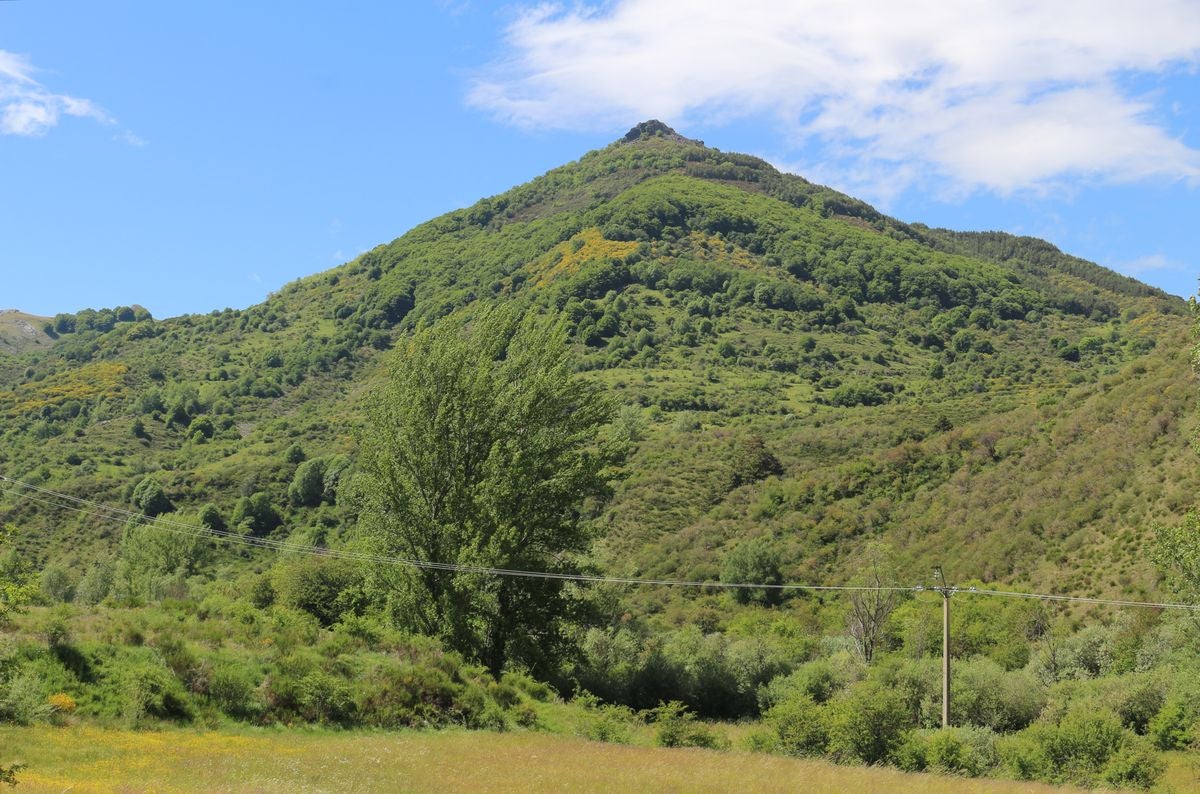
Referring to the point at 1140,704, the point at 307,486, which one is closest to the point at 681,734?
the point at 1140,704

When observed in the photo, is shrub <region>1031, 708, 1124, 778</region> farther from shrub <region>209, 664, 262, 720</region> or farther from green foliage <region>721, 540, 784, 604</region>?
green foliage <region>721, 540, 784, 604</region>

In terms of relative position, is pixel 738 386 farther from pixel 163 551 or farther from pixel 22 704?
pixel 22 704

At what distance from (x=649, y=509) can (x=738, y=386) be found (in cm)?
3963

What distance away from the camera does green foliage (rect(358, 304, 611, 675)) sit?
3027 centimetres

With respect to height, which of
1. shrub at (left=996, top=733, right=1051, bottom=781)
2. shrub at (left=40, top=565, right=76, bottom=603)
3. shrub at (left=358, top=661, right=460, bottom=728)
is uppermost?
shrub at (left=358, top=661, right=460, bottom=728)

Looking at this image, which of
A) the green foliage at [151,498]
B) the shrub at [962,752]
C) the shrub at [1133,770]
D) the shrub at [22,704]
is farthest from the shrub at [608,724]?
the green foliage at [151,498]

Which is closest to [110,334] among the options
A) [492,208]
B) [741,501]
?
[492,208]

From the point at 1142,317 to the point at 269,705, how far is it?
14803cm

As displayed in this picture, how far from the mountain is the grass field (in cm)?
1484

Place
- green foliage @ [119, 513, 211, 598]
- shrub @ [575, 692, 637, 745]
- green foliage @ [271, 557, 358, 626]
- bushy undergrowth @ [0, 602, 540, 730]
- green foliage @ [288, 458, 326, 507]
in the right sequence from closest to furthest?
bushy undergrowth @ [0, 602, 540, 730], shrub @ [575, 692, 637, 745], green foliage @ [271, 557, 358, 626], green foliage @ [119, 513, 211, 598], green foliage @ [288, 458, 326, 507]

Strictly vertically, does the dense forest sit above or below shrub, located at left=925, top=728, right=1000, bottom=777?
above

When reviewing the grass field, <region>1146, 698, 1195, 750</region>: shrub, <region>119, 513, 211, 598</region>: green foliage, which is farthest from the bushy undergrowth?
<region>119, 513, 211, 598</region>: green foliage

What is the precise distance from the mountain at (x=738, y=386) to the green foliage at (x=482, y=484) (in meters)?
3.93

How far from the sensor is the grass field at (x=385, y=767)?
1498 centimetres
